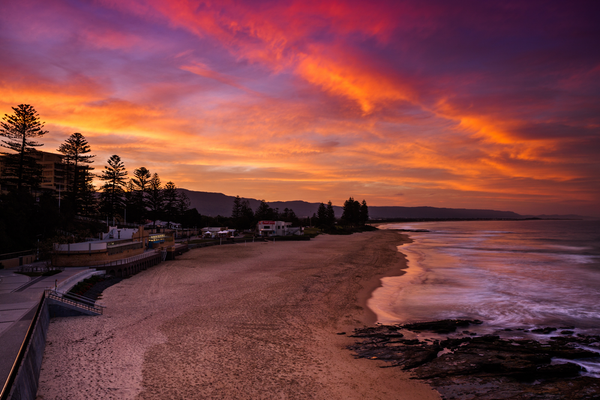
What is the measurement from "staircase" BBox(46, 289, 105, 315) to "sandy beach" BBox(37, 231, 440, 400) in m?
0.70

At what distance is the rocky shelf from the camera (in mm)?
10648

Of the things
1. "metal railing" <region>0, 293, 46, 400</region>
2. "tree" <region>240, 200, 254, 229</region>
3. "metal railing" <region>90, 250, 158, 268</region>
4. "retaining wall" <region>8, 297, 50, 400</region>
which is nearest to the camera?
"metal railing" <region>0, 293, 46, 400</region>

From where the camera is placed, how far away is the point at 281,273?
31547 millimetres

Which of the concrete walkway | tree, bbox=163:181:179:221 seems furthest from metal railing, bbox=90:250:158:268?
tree, bbox=163:181:179:221

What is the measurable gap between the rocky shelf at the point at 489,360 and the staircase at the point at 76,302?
15.5 meters

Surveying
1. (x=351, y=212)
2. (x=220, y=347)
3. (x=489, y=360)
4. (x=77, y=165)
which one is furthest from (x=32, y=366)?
(x=351, y=212)

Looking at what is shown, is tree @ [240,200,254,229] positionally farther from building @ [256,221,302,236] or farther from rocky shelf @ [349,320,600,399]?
rocky shelf @ [349,320,600,399]

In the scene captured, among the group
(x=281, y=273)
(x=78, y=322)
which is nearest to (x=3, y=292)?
(x=78, y=322)

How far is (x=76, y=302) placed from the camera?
717 inches

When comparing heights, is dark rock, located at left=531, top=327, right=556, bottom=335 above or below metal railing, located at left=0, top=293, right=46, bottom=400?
below

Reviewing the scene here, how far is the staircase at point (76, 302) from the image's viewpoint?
56.4ft

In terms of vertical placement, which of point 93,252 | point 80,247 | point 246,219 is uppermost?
point 246,219

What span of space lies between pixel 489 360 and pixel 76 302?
2224cm

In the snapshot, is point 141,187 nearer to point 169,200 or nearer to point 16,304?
point 169,200
